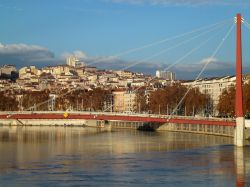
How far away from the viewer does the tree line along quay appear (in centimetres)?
4523

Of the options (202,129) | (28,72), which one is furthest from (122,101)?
(28,72)

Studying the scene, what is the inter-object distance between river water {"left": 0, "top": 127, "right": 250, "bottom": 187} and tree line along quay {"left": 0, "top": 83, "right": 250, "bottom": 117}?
1084 centimetres

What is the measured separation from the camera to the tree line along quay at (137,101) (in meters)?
45.2

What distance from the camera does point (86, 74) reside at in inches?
5022

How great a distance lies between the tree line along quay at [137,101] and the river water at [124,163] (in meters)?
10.8

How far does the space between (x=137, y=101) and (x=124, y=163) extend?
41.6m

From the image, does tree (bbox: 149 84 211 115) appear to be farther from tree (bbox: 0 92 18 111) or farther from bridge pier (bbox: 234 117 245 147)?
bridge pier (bbox: 234 117 245 147)


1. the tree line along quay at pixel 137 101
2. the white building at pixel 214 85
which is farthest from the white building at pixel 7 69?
the white building at pixel 214 85

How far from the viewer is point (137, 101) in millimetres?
64875

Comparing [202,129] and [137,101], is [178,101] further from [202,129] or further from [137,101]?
[202,129]

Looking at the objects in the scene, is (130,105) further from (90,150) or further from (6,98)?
(90,150)

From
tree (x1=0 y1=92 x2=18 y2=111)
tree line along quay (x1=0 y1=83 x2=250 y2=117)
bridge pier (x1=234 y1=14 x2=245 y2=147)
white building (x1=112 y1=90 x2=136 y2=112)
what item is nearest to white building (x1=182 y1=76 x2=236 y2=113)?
tree line along quay (x1=0 y1=83 x2=250 y2=117)

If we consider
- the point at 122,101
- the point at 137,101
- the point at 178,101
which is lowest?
the point at 178,101

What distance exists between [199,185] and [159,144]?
12.7 metres
